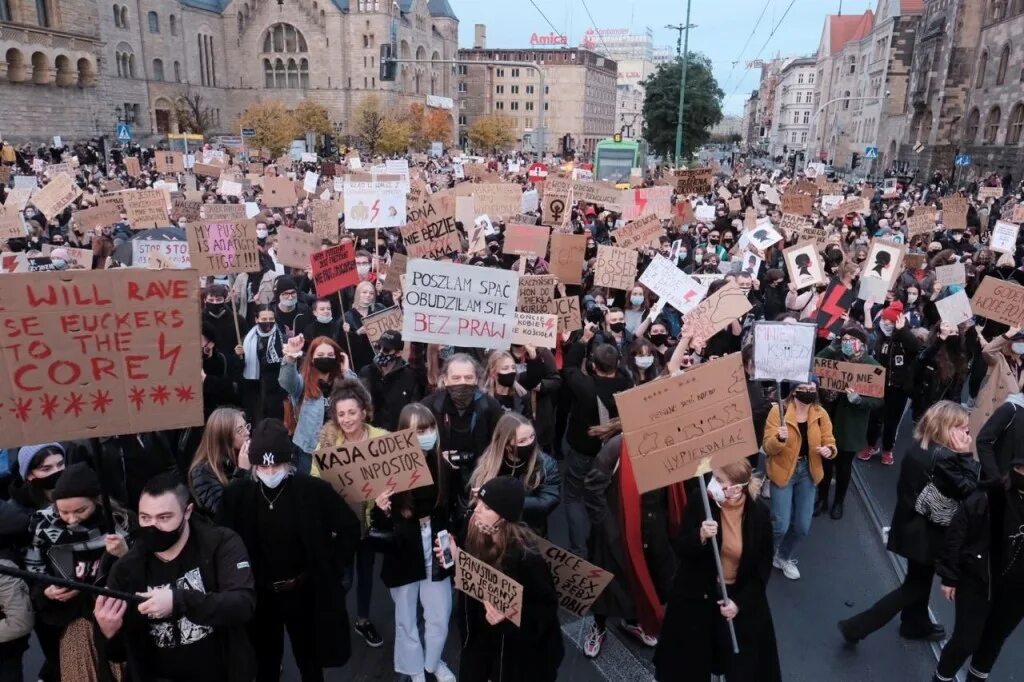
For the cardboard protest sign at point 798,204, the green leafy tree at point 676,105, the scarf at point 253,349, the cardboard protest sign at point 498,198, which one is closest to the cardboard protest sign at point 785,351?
the scarf at point 253,349

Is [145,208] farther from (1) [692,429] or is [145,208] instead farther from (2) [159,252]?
(1) [692,429]

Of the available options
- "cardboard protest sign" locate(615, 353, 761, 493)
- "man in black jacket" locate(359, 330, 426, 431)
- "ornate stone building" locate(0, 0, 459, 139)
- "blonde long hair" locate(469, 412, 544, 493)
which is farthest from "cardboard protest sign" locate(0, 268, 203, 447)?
"ornate stone building" locate(0, 0, 459, 139)

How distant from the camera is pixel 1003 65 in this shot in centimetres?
3738

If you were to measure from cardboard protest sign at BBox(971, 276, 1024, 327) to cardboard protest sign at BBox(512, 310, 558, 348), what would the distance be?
4218 millimetres

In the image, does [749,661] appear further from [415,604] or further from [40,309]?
[40,309]

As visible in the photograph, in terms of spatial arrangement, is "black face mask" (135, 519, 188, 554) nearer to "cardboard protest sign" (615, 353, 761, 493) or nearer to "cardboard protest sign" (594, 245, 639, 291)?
"cardboard protest sign" (615, 353, 761, 493)

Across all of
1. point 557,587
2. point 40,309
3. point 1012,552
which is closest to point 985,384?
point 1012,552

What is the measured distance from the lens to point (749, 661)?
374 cm

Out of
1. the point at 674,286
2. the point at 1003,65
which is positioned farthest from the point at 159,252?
the point at 1003,65

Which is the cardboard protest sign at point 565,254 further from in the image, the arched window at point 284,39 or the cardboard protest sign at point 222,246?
the arched window at point 284,39

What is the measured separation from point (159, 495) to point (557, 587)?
1.97m

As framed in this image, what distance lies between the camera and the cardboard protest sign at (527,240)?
1018 cm

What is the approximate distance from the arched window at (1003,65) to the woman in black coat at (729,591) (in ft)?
142

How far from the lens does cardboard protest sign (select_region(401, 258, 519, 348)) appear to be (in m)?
5.72
